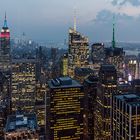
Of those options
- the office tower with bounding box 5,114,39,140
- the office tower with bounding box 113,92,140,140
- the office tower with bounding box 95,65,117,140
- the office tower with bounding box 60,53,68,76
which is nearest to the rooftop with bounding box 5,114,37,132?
the office tower with bounding box 5,114,39,140

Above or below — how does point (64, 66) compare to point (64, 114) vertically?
above

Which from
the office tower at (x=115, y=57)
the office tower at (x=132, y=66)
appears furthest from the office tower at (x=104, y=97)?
the office tower at (x=115, y=57)

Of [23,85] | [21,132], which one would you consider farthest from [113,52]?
[21,132]

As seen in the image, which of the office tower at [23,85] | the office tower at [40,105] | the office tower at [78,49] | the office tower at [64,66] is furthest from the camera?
the office tower at [78,49]

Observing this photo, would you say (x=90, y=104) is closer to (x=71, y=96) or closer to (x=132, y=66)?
(x=71, y=96)

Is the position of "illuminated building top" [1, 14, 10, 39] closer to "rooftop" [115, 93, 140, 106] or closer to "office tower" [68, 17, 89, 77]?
"office tower" [68, 17, 89, 77]

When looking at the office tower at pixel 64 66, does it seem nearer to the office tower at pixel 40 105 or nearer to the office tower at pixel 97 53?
the office tower at pixel 40 105
